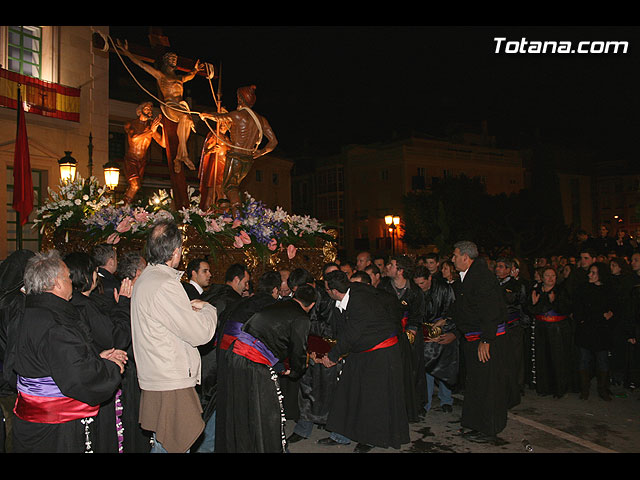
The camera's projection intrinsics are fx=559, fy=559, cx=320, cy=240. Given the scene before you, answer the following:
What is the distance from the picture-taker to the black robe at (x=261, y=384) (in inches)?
188

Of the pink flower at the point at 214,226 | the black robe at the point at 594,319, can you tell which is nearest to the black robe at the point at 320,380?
the pink flower at the point at 214,226

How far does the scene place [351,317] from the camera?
19.1ft

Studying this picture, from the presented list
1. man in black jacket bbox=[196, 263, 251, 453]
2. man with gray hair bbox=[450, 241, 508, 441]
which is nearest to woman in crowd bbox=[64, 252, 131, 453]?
man in black jacket bbox=[196, 263, 251, 453]

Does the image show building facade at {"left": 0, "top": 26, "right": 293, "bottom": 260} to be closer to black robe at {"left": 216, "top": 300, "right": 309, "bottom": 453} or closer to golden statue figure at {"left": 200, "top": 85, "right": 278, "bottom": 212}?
golden statue figure at {"left": 200, "top": 85, "right": 278, "bottom": 212}

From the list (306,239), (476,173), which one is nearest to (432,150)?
(476,173)

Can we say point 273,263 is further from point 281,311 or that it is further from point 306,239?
point 281,311

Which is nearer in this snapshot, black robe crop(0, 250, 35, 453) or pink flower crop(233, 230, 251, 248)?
black robe crop(0, 250, 35, 453)

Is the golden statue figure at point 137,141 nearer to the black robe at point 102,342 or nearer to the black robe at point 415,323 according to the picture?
the black robe at point 415,323

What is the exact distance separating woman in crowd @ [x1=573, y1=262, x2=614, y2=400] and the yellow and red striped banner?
478 inches

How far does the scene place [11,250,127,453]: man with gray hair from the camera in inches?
136

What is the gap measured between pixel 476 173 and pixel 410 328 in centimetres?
4271

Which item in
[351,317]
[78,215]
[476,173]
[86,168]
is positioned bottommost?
[351,317]

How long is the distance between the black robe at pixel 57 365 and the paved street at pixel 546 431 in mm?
2988

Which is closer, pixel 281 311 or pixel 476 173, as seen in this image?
pixel 281 311
